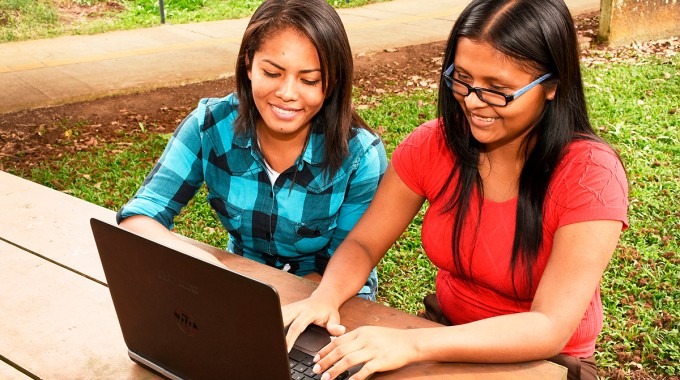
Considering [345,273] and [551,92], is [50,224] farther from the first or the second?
[551,92]

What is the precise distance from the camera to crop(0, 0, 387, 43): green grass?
26.8ft

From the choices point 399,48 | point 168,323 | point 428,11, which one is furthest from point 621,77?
point 168,323

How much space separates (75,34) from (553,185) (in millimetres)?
7042

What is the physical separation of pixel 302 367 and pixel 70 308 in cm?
65

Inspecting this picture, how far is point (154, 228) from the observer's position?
219cm

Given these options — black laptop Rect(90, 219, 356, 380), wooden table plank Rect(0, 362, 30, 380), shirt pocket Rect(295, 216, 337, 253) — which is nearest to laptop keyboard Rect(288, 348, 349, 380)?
black laptop Rect(90, 219, 356, 380)

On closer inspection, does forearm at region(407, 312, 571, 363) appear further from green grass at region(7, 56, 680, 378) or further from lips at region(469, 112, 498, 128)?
green grass at region(7, 56, 680, 378)

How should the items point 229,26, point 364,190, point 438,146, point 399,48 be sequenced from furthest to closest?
point 229,26
point 399,48
point 364,190
point 438,146

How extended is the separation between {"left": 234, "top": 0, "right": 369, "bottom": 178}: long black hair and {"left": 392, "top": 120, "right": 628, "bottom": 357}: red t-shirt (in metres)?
0.27

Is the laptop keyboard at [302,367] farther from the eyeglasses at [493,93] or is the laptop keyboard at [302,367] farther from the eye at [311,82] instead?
the eye at [311,82]

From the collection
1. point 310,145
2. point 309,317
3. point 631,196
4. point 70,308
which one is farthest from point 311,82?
point 631,196

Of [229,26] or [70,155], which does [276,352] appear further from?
[229,26]

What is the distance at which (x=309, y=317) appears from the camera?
1.75m

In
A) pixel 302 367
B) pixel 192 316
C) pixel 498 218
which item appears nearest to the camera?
pixel 192 316
